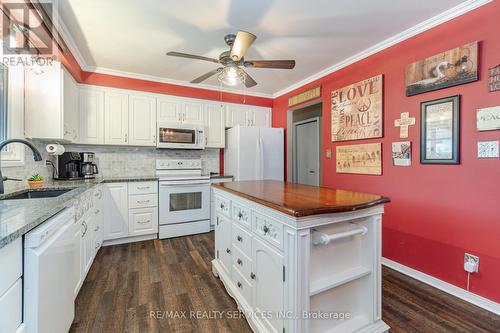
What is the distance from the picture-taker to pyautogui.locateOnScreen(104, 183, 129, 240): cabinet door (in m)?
3.07

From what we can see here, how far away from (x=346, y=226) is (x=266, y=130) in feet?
9.41

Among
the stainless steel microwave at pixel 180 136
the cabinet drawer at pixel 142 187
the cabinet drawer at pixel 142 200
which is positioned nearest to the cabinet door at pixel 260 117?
the stainless steel microwave at pixel 180 136

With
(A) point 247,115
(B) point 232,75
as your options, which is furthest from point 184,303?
(A) point 247,115

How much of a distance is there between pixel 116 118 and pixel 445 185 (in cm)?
410

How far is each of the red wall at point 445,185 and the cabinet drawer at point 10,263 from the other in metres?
2.97

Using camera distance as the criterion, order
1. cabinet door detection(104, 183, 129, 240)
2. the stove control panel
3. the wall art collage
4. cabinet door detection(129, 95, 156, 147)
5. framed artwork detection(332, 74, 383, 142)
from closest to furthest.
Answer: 1. the wall art collage
2. framed artwork detection(332, 74, 383, 142)
3. cabinet door detection(104, 183, 129, 240)
4. cabinet door detection(129, 95, 156, 147)
5. the stove control panel

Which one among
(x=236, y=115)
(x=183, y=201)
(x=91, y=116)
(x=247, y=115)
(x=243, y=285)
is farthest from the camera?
(x=247, y=115)

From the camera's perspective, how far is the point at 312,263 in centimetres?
136

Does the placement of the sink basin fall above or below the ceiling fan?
below

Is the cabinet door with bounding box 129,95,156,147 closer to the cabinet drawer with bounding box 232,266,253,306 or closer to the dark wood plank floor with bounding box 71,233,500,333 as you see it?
the dark wood plank floor with bounding box 71,233,500,333

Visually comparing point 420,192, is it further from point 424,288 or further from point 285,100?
point 285,100

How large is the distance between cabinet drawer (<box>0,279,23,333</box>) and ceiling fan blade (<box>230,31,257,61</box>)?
6.55 feet

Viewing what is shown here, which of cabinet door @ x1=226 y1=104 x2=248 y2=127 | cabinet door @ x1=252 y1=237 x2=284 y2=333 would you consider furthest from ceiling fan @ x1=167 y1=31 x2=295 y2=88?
cabinet door @ x1=226 y1=104 x2=248 y2=127

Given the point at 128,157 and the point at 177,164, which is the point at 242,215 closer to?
the point at 177,164
